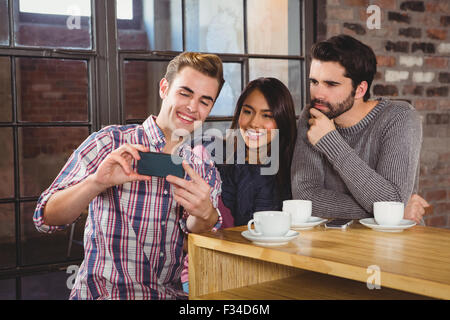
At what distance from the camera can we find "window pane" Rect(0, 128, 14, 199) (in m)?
2.23

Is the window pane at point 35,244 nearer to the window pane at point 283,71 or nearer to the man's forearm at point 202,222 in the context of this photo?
the man's forearm at point 202,222

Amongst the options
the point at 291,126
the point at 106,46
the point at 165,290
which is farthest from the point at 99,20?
the point at 165,290

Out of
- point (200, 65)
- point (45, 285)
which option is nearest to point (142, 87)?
point (200, 65)

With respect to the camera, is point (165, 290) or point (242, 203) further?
point (242, 203)

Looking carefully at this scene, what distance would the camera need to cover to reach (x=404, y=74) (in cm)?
310

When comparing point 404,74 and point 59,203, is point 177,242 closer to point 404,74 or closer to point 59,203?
point 59,203

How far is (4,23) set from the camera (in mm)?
2199

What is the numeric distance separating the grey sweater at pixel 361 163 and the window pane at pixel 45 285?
1.10m

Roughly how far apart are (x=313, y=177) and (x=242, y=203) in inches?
10.9

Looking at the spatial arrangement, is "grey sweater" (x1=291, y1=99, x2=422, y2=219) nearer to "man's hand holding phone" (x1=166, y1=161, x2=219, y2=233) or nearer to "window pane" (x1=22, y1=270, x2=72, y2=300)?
"man's hand holding phone" (x1=166, y1=161, x2=219, y2=233)

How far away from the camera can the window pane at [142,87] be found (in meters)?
2.46

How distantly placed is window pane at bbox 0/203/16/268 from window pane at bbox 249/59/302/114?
1.30 metres

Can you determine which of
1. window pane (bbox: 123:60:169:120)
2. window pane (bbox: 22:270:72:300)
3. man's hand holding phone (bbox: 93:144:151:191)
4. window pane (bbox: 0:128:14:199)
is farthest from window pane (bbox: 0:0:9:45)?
man's hand holding phone (bbox: 93:144:151:191)

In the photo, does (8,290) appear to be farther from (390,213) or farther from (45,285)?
(390,213)
